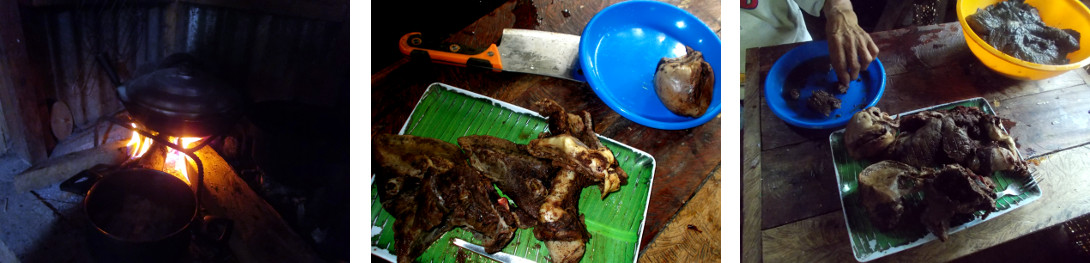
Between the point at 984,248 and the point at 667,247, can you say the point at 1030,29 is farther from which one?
the point at 667,247

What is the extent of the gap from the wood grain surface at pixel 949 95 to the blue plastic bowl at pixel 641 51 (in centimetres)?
27

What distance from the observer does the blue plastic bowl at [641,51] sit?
5.18 feet

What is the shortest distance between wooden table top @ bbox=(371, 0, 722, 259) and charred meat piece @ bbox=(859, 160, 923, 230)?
1.27 feet

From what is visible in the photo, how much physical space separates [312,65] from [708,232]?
1234 millimetres

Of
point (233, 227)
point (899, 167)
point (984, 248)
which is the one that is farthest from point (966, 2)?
point (233, 227)

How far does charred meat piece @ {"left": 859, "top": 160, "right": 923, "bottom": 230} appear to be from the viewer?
1312 mm

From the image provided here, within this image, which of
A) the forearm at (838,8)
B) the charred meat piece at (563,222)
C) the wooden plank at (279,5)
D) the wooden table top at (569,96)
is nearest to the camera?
the wooden plank at (279,5)

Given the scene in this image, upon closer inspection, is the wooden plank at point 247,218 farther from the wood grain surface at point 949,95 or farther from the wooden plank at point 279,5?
the wood grain surface at point 949,95

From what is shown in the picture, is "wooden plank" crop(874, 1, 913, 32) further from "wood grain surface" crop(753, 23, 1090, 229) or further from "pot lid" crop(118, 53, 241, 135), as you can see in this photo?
"pot lid" crop(118, 53, 241, 135)

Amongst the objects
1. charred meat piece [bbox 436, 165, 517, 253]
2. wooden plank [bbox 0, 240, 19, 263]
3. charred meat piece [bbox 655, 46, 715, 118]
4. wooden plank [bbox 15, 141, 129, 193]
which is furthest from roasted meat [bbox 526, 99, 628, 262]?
wooden plank [bbox 0, 240, 19, 263]

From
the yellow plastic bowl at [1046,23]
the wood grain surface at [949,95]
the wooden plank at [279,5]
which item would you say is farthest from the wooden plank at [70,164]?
the yellow plastic bowl at [1046,23]

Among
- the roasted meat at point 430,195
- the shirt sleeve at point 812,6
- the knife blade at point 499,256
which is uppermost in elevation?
the shirt sleeve at point 812,6

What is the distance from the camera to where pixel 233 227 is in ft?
4.75

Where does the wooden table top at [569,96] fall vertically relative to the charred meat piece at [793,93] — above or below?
below
